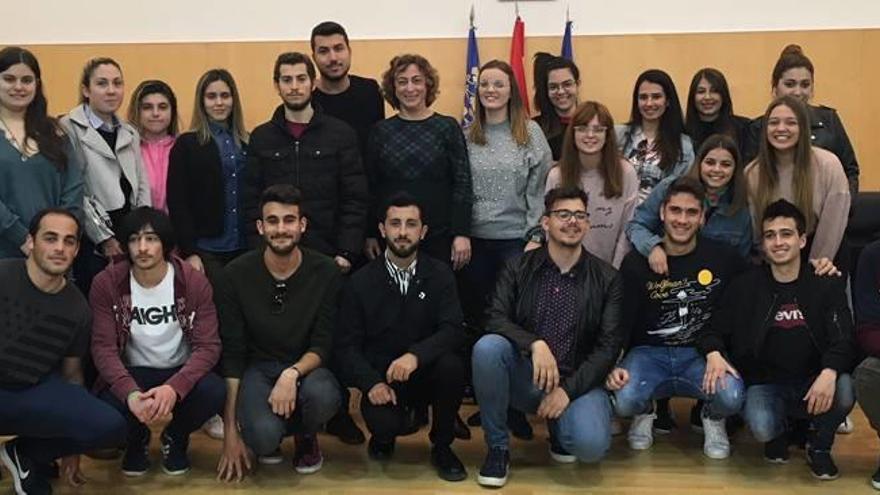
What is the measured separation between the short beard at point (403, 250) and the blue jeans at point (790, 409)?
60.3 inches

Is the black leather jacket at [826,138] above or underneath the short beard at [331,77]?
underneath

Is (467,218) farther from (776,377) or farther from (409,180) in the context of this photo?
(776,377)

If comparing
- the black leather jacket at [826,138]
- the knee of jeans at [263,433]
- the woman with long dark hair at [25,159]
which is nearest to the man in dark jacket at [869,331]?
the black leather jacket at [826,138]

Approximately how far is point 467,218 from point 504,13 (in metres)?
2.38

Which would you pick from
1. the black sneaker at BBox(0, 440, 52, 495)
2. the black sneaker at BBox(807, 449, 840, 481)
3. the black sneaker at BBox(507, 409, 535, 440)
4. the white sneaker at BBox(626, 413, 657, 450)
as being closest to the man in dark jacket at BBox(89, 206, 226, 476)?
the black sneaker at BBox(0, 440, 52, 495)

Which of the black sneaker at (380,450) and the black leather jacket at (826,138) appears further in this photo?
the black leather jacket at (826,138)

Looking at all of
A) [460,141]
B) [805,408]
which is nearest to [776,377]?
[805,408]

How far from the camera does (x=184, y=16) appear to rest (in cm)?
609

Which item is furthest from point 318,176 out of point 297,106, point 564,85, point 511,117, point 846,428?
point 846,428

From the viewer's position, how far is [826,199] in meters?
3.89

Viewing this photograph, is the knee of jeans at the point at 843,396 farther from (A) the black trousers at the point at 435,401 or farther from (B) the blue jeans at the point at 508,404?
(A) the black trousers at the point at 435,401

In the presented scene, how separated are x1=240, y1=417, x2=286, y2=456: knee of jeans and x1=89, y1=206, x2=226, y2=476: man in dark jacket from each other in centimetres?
16

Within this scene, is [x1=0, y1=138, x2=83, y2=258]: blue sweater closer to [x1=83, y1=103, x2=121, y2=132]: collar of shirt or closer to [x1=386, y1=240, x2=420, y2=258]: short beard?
[x1=83, y1=103, x2=121, y2=132]: collar of shirt

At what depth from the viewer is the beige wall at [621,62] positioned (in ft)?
19.3
